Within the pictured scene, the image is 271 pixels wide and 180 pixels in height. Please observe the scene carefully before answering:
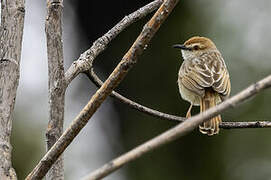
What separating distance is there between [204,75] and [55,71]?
3.14 m

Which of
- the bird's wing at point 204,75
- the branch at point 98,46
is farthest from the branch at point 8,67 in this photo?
the bird's wing at point 204,75

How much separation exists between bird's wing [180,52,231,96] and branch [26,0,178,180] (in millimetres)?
2991

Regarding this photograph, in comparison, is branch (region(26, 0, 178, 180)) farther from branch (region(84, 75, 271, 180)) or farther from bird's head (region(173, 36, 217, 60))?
bird's head (region(173, 36, 217, 60))

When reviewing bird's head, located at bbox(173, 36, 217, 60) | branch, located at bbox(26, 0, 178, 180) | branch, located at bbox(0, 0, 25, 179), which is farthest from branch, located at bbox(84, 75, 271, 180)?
bird's head, located at bbox(173, 36, 217, 60)

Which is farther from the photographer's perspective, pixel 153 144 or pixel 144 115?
pixel 144 115

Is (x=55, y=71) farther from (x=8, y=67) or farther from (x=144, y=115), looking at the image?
(x=144, y=115)

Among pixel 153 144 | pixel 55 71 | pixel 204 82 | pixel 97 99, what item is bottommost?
pixel 153 144

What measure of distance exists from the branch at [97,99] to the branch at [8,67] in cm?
17

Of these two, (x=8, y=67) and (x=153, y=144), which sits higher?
(x=8, y=67)

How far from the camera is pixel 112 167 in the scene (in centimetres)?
171

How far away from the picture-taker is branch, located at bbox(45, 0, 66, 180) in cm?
255

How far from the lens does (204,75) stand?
18.4 ft

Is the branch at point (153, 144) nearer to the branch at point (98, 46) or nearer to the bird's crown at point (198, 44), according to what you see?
the branch at point (98, 46)

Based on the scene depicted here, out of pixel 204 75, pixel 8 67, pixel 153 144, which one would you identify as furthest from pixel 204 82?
pixel 153 144
